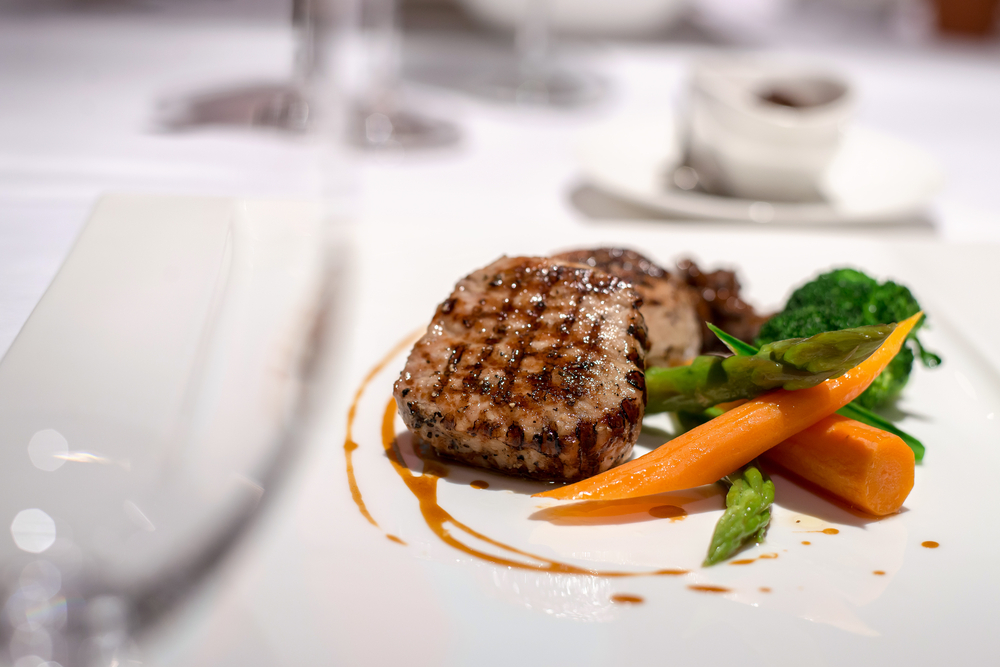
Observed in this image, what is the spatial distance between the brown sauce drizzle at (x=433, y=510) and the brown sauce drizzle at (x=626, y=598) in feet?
0.21

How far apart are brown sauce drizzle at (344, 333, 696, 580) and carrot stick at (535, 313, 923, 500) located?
0.19 metres

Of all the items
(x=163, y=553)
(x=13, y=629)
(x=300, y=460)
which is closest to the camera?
(x=13, y=629)

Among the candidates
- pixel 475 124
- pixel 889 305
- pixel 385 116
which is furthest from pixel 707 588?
pixel 475 124

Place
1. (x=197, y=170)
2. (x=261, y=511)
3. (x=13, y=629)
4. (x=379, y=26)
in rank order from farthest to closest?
(x=379, y=26)
(x=197, y=170)
(x=261, y=511)
(x=13, y=629)

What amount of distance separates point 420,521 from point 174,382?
785mm

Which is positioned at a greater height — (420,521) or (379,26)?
(379,26)

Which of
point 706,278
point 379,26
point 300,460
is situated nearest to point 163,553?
point 300,460

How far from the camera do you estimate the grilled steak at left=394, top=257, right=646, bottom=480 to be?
1.95 metres

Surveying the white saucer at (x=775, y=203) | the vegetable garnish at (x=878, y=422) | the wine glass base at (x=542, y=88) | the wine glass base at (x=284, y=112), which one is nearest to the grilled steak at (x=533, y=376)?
the vegetable garnish at (x=878, y=422)

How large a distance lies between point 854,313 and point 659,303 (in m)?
0.56

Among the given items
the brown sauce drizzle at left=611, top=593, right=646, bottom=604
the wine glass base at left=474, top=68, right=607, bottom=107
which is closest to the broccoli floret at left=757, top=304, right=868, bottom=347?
the brown sauce drizzle at left=611, top=593, right=646, bottom=604

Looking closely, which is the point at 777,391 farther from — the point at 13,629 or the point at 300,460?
the point at 13,629

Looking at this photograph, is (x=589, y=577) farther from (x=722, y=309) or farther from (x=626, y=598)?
(x=722, y=309)

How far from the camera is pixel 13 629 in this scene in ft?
4.71
